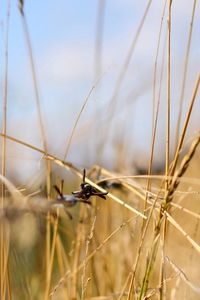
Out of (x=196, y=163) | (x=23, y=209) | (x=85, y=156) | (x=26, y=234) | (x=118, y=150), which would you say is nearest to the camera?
(x=23, y=209)

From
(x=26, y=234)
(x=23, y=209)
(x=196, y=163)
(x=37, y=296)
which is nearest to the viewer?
(x=23, y=209)

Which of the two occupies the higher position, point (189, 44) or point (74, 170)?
point (189, 44)

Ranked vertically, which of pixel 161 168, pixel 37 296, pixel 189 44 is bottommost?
Answer: pixel 37 296

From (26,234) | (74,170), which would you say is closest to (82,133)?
(74,170)

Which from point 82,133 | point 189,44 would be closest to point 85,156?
point 82,133

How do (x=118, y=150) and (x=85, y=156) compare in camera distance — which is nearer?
(x=85, y=156)

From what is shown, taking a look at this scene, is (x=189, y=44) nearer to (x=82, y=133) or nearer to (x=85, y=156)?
(x=82, y=133)

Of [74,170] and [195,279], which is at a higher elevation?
[74,170]

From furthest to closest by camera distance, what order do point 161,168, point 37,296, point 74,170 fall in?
point 161,168 < point 37,296 < point 74,170

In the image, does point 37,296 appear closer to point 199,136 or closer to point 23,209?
point 199,136
